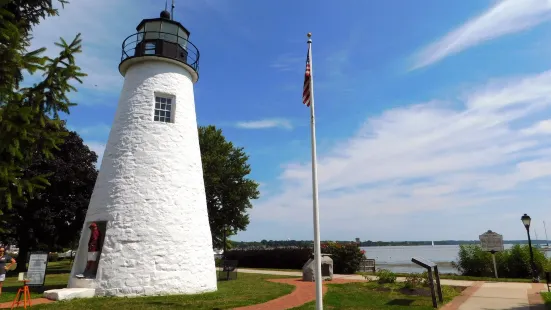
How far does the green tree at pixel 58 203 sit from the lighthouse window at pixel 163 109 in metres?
12.2

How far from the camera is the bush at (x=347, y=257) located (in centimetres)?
2161

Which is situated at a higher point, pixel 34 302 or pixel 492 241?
pixel 492 241

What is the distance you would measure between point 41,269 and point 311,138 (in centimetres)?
1120

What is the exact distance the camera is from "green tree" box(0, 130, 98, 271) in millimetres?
21891

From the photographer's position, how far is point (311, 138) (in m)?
9.00

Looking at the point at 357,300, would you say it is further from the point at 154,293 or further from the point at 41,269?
the point at 41,269

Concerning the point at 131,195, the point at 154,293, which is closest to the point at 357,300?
the point at 154,293

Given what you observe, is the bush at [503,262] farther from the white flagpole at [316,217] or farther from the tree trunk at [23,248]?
the tree trunk at [23,248]

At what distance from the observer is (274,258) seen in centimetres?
2769

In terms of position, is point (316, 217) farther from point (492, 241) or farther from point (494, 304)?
point (492, 241)

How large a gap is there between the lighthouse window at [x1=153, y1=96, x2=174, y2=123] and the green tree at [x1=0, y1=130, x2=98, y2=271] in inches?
481

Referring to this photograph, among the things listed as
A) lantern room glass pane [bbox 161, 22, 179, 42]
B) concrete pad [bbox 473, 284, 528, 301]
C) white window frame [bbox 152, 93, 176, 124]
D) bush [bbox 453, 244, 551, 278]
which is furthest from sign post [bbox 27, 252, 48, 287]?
bush [bbox 453, 244, 551, 278]

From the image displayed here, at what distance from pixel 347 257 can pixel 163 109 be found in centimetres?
1437

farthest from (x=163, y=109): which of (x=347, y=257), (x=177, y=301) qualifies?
(x=347, y=257)
